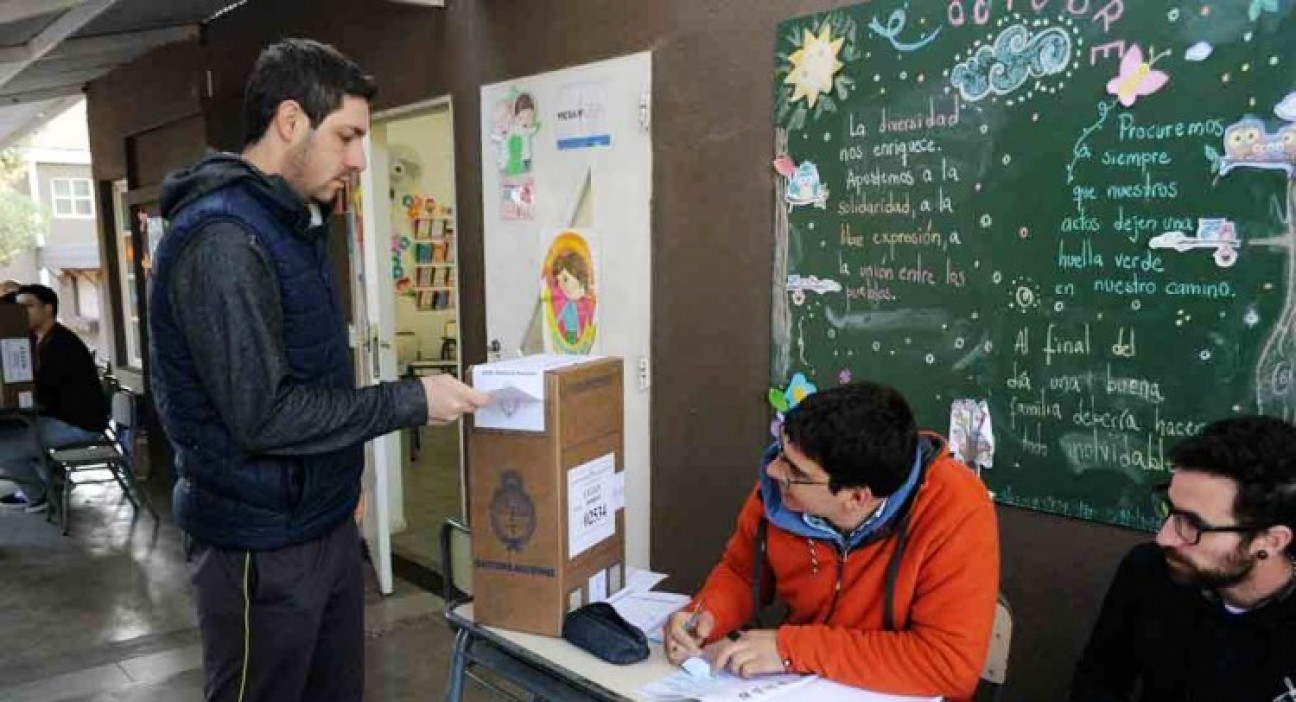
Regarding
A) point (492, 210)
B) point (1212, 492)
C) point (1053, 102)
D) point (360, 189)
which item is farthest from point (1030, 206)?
point (360, 189)

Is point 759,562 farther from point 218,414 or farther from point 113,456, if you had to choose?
point 113,456

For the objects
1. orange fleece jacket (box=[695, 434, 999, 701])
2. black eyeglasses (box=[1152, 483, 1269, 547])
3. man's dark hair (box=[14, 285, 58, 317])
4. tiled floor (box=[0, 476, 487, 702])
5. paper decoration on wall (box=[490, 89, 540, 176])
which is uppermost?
paper decoration on wall (box=[490, 89, 540, 176])

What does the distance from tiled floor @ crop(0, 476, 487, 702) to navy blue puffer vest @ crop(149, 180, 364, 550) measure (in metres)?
1.70

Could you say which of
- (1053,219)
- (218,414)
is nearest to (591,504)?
(218,414)

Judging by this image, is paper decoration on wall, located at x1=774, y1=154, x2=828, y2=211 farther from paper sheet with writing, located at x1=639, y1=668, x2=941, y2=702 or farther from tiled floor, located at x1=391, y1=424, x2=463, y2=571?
tiled floor, located at x1=391, y1=424, x2=463, y2=571

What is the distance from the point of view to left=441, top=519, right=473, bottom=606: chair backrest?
1988 millimetres

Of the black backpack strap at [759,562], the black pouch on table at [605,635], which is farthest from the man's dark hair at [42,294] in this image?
the black backpack strap at [759,562]

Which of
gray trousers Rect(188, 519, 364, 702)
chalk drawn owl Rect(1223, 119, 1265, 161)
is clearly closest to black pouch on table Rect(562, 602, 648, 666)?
gray trousers Rect(188, 519, 364, 702)

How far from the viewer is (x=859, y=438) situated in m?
1.52

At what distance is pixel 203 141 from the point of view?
607cm

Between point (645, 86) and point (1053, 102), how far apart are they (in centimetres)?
147

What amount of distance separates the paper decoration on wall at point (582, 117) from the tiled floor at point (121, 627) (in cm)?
202

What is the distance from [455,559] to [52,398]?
4578 millimetres

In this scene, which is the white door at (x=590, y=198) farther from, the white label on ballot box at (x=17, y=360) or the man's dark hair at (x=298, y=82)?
the white label on ballot box at (x=17, y=360)
